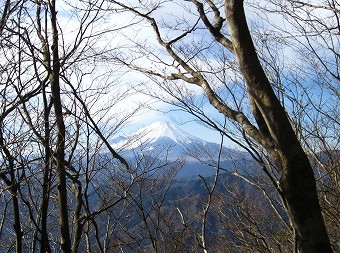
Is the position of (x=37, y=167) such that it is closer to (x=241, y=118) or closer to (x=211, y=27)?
(x=241, y=118)

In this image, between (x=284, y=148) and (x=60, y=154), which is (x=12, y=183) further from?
(x=284, y=148)

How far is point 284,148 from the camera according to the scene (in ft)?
6.72

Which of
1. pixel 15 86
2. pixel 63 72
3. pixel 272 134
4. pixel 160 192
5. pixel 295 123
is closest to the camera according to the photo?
pixel 272 134

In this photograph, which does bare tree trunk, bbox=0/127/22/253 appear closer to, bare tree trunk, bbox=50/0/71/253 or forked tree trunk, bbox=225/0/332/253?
bare tree trunk, bbox=50/0/71/253

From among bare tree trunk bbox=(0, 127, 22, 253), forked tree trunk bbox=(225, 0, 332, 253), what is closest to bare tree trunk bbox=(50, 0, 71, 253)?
bare tree trunk bbox=(0, 127, 22, 253)

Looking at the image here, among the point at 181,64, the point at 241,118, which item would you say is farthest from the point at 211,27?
the point at 241,118

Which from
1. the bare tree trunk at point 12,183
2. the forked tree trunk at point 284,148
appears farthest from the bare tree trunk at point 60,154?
the forked tree trunk at point 284,148

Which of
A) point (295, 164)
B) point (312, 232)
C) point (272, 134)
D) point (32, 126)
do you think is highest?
point (32, 126)

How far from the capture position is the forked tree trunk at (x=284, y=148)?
1923 millimetres

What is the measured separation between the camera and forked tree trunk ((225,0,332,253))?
1923 millimetres

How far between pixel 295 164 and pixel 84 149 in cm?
219

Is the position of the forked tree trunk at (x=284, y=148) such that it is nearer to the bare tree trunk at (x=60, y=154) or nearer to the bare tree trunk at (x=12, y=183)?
the bare tree trunk at (x=60, y=154)

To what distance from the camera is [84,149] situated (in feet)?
11.5

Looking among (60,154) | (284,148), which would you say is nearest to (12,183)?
(60,154)
